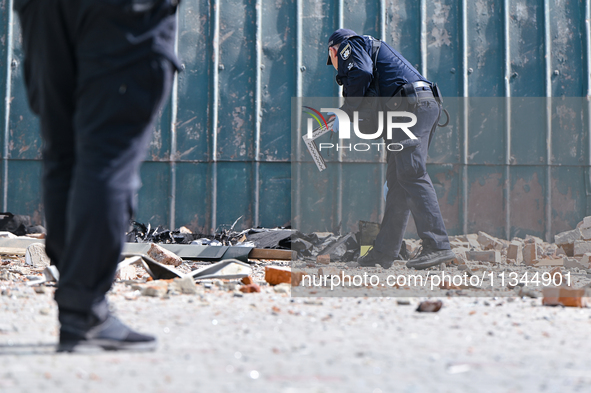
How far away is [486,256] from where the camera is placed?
4.32 m

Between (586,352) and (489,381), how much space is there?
442mm

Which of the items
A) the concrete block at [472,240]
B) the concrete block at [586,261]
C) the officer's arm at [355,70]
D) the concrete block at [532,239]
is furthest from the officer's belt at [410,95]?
the concrete block at [532,239]

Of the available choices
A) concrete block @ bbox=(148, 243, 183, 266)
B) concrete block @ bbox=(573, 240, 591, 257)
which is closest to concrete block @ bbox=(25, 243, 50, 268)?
concrete block @ bbox=(148, 243, 183, 266)

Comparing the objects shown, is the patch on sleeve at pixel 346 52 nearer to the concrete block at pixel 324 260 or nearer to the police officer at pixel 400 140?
the police officer at pixel 400 140

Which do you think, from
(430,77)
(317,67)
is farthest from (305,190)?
(430,77)

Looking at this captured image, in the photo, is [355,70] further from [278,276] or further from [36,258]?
[36,258]

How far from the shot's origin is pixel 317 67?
5.73m

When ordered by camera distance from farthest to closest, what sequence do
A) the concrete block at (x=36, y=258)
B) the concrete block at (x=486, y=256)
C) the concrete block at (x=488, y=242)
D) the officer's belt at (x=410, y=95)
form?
1. the concrete block at (x=488, y=242)
2. the concrete block at (x=486, y=256)
3. the officer's belt at (x=410, y=95)
4. the concrete block at (x=36, y=258)

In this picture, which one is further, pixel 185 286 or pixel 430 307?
pixel 185 286

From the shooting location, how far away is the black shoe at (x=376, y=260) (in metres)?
3.97

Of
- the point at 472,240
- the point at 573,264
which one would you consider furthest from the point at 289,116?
the point at 573,264

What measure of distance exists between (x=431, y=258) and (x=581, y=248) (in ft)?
5.68

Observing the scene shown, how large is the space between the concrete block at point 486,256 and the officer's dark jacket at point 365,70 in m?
1.40

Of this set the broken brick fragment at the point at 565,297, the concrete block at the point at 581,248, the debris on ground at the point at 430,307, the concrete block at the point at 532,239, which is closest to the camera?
the debris on ground at the point at 430,307
